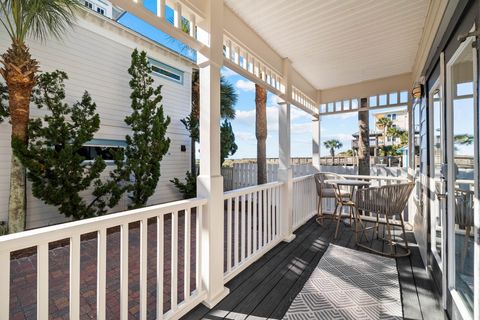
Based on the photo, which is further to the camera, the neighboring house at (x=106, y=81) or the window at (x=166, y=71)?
the window at (x=166, y=71)

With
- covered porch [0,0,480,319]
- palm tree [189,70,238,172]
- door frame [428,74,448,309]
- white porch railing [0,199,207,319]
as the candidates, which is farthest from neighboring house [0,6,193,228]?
door frame [428,74,448,309]

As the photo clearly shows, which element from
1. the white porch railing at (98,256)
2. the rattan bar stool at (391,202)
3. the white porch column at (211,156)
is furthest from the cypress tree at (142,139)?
the rattan bar stool at (391,202)

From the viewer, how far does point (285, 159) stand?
3.51 m

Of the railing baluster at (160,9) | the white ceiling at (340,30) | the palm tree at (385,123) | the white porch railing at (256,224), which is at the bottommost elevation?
the white porch railing at (256,224)

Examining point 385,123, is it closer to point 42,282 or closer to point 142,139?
point 142,139

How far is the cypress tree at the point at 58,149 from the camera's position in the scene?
361 centimetres

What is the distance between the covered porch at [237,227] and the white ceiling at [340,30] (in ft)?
0.05

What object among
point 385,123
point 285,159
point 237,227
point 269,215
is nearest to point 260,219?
point 269,215

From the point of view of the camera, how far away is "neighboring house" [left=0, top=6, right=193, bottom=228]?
13.9ft

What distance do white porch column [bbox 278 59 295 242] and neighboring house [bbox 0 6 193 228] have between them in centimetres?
392

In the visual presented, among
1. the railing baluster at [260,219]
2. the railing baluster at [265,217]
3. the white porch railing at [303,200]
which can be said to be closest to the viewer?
the railing baluster at [260,219]

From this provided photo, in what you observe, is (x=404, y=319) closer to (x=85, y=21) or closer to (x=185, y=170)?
(x=185, y=170)

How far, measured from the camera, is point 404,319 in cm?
182

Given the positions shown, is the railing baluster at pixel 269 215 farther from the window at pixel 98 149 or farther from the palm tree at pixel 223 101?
the palm tree at pixel 223 101
